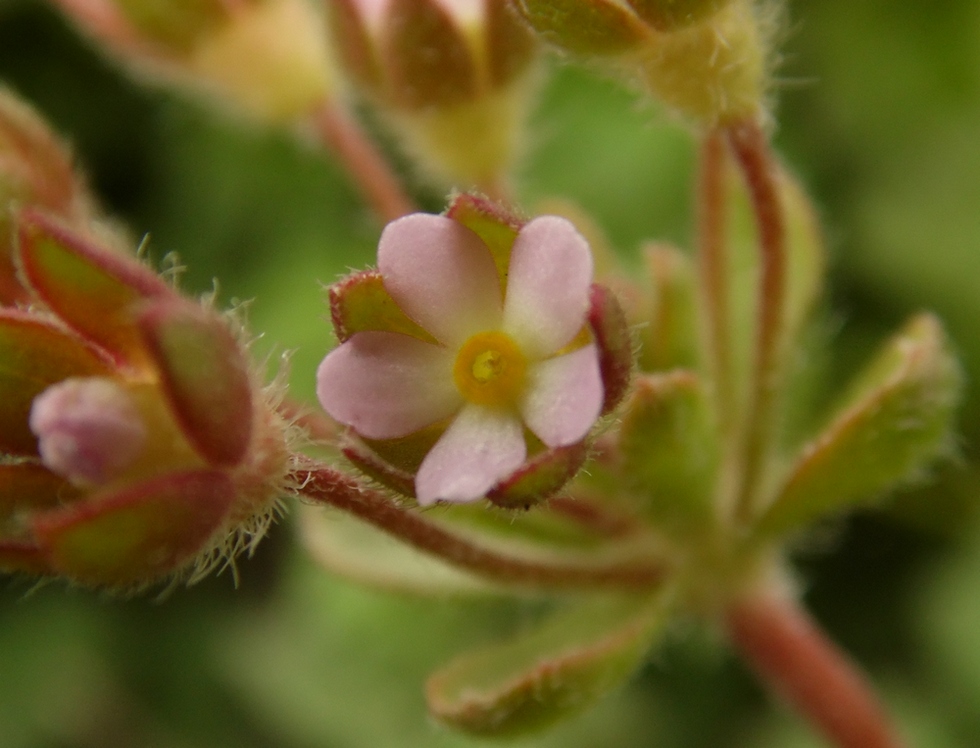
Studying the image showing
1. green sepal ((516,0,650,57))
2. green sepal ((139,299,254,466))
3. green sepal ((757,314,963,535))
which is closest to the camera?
green sepal ((139,299,254,466))

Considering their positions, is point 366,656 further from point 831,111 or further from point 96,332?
point 96,332

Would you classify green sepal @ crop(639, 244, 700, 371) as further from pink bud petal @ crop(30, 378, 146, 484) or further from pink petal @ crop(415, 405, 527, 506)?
pink bud petal @ crop(30, 378, 146, 484)

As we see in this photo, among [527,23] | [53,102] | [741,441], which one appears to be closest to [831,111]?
[741,441]

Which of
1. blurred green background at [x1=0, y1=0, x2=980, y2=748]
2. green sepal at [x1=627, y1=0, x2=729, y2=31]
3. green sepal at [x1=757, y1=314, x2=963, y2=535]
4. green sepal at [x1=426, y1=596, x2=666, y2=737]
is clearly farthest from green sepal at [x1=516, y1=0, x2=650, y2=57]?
blurred green background at [x1=0, y1=0, x2=980, y2=748]

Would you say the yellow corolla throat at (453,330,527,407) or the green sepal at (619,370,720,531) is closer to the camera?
the yellow corolla throat at (453,330,527,407)

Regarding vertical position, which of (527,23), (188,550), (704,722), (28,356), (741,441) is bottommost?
(704,722)

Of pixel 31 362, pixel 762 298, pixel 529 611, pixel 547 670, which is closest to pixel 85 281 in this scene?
pixel 31 362

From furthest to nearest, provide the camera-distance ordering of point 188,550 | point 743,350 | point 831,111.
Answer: point 831,111 → point 743,350 → point 188,550
